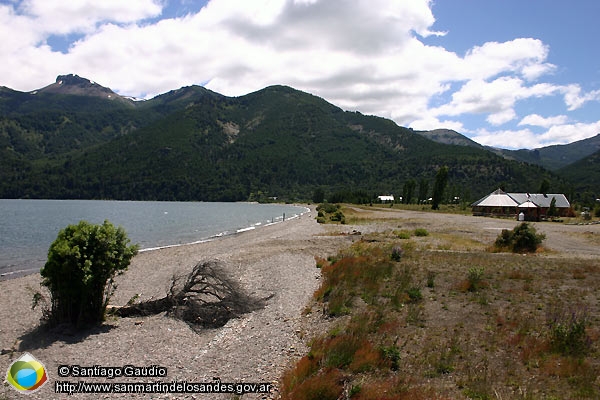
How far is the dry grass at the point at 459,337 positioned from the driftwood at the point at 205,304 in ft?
10.9

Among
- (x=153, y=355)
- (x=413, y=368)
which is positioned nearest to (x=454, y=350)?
(x=413, y=368)

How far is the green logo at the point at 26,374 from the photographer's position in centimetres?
972

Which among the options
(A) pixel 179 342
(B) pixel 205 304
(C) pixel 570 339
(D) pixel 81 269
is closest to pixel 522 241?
(C) pixel 570 339

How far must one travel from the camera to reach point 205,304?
1568 cm

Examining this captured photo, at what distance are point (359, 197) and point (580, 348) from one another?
151 meters

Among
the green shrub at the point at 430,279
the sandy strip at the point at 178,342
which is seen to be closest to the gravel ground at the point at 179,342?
the sandy strip at the point at 178,342

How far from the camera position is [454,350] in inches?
372

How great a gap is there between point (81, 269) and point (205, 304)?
4.69m

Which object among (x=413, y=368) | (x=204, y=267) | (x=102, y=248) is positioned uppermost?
(x=102, y=248)

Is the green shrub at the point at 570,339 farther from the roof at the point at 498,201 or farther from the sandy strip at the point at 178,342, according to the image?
the roof at the point at 498,201

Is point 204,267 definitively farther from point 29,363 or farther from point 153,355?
point 29,363

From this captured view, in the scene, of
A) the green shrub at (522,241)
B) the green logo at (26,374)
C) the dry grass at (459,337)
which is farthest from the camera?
the green shrub at (522,241)

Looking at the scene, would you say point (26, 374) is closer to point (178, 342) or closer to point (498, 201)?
point (178, 342)

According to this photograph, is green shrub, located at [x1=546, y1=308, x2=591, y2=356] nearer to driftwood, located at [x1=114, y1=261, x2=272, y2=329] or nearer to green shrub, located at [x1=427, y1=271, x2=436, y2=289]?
green shrub, located at [x1=427, y1=271, x2=436, y2=289]
